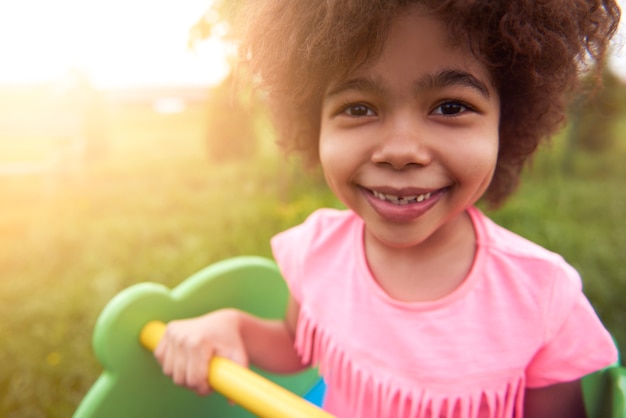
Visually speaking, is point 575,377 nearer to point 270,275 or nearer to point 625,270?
point 270,275

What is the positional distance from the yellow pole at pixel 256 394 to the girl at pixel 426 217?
0.05 meters

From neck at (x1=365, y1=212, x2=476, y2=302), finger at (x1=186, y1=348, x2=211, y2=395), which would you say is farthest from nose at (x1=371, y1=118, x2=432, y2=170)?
finger at (x1=186, y1=348, x2=211, y2=395)

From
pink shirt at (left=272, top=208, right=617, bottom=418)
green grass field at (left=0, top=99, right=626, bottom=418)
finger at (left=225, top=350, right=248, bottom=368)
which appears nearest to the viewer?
pink shirt at (left=272, top=208, right=617, bottom=418)

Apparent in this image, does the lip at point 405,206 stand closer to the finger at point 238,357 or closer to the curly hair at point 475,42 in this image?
the curly hair at point 475,42

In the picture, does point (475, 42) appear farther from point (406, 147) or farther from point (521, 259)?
point (521, 259)

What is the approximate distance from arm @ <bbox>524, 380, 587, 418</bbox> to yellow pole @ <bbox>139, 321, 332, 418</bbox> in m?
0.35

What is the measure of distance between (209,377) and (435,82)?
1.72ft

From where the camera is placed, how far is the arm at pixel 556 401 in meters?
0.73

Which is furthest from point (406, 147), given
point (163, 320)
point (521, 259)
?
point (163, 320)

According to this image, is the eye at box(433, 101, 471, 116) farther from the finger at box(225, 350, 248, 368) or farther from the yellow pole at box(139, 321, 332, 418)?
the finger at box(225, 350, 248, 368)

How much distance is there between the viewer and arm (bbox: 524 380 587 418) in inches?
28.8

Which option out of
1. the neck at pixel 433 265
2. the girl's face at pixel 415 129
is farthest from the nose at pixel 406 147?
the neck at pixel 433 265

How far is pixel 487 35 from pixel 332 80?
205 mm

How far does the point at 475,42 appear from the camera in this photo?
0.60 meters
